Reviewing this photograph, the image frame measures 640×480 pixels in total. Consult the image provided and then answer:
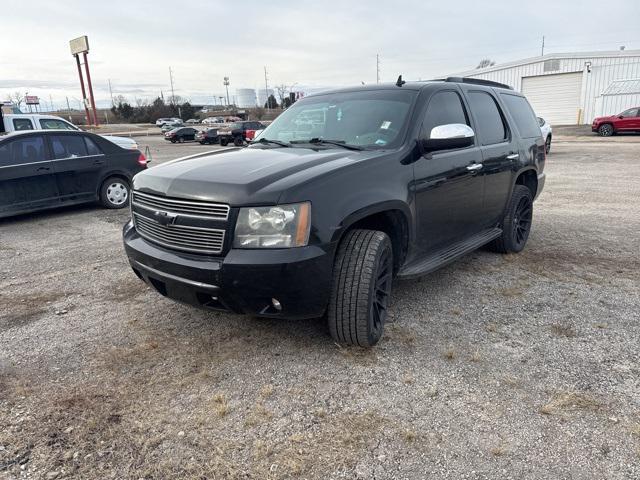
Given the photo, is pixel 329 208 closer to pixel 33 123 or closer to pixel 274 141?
pixel 274 141

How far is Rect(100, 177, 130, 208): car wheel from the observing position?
8719 mm

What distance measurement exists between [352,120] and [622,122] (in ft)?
87.9

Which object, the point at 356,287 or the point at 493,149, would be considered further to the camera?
the point at 493,149

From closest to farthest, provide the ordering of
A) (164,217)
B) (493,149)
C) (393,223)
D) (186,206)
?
(186,206), (164,217), (393,223), (493,149)

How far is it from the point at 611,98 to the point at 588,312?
3463 cm

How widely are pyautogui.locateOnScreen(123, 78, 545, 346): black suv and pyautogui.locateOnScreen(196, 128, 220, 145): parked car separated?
28497 millimetres

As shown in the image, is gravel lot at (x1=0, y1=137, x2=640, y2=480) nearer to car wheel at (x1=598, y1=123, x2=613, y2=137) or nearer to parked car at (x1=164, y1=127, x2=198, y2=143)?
car wheel at (x1=598, y1=123, x2=613, y2=137)

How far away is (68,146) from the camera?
8273mm

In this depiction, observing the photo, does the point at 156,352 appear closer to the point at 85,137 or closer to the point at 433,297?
the point at 433,297

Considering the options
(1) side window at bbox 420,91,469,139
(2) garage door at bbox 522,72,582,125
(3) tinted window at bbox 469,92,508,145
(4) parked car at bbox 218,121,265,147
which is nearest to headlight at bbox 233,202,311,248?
(1) side window at bbox 420,91,469,139

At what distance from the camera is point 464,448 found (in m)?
2.34

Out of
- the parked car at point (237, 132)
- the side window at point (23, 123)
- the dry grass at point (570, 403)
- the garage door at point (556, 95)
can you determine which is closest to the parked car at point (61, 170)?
the side window at point (23, 123)

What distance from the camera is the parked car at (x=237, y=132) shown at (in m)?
28.5

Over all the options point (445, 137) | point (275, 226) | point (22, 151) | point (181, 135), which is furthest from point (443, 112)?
point (181, 135)
